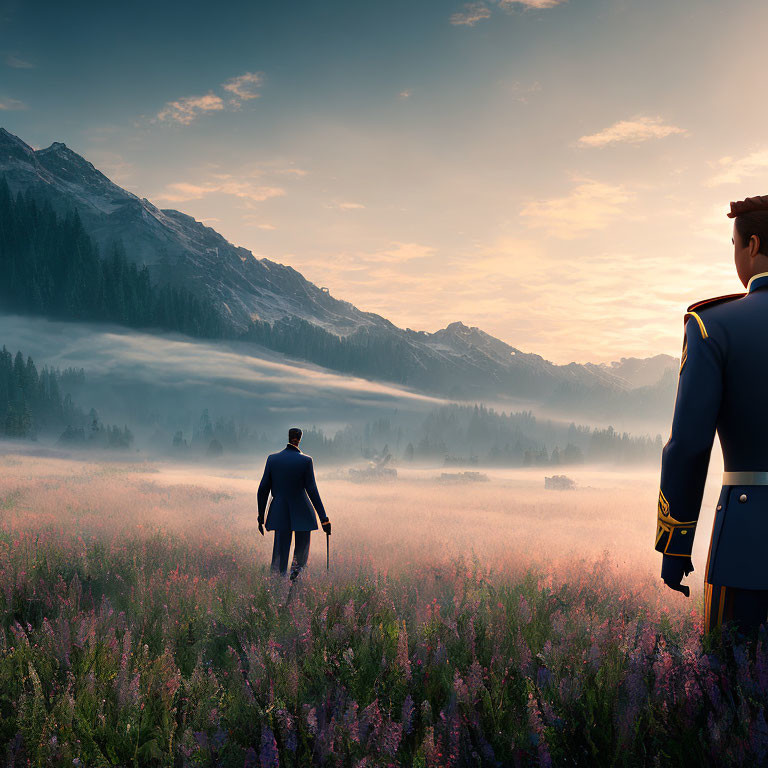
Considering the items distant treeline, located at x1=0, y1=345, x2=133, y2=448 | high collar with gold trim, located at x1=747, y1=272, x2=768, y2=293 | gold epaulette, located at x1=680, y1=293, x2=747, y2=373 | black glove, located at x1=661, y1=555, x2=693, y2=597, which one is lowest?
distant treeline, located at x1=0, y1=345, x2=133, y2=448

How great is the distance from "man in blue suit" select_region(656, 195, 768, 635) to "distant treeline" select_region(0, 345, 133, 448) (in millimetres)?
124009

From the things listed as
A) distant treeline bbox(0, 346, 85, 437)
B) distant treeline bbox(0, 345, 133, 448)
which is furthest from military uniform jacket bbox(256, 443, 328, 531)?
distant treeline bbox(0, 346, 85, 437)

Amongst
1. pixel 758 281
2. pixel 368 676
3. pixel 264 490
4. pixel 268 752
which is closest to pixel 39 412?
pixel 264 490

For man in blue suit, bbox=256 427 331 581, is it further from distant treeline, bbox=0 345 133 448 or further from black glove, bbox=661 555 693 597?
distant treeline, bbox=0 345 133 448

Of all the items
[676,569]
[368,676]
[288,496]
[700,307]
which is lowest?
[368,676]

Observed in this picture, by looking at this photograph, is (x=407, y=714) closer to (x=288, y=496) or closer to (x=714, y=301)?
(x=714, y=301)

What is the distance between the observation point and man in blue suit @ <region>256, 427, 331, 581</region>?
8.51 meters

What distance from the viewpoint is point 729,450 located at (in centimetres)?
328

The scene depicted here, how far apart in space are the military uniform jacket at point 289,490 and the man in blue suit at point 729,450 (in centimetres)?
595

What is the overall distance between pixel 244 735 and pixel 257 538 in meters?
10.7

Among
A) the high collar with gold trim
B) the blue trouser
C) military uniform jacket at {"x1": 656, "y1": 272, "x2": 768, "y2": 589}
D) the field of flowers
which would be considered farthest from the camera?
the blue trouser

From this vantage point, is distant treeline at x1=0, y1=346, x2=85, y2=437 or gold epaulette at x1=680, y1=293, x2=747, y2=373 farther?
distant treeline at x1=0, y1=346, x2=85, y2=437

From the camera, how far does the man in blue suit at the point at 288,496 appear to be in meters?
8.51

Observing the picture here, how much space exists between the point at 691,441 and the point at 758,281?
3.45ft
